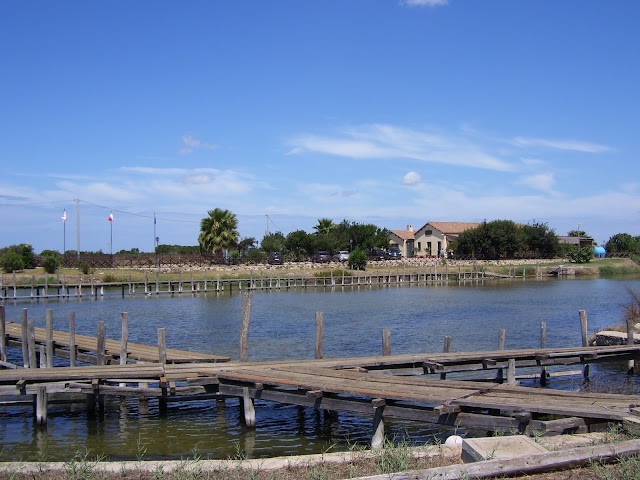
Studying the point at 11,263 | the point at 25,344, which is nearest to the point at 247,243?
the point at 11,263

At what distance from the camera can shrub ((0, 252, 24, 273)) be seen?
6538cm

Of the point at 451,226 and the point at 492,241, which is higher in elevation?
the point at 451,226

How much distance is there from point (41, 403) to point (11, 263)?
58482 millimetres

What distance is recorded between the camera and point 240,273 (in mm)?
70812

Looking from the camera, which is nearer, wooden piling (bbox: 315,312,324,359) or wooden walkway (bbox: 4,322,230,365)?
wooden piling (bbox: 315,312,324,359)

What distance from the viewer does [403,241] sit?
10994 centimetres

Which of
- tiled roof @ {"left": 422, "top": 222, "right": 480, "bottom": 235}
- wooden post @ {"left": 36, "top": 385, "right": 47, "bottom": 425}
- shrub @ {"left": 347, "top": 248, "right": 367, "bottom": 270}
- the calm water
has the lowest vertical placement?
the calm water

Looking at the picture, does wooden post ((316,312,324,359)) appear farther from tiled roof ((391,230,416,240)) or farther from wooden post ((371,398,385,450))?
tiled roof ((391,230,416,240))

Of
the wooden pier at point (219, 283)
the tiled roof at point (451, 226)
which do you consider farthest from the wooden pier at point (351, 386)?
the tiled roof at point (451, 226)

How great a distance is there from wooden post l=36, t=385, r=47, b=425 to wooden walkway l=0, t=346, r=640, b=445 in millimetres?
29

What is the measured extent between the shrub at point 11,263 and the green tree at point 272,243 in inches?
1551

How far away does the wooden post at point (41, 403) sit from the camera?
515 inches

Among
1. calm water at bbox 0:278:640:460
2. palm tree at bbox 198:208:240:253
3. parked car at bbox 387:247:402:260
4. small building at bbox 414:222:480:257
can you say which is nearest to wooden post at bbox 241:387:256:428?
calm water at bbox 0:278:640:460

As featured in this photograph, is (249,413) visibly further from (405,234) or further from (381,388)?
(405,234)
